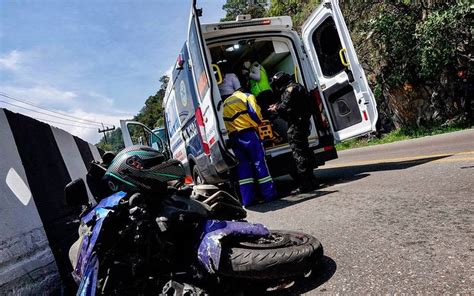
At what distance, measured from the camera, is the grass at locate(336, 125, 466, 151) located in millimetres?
9117

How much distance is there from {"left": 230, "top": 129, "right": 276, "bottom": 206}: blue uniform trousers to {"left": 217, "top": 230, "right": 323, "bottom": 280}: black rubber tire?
2806 mm

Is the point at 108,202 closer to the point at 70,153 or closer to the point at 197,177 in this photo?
the point at 70,153

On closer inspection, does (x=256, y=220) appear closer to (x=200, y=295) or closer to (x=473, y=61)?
(x=200, y=295)

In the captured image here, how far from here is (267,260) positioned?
1814mm

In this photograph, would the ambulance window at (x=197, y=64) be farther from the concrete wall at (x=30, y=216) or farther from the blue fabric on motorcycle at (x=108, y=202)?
the blue fabric on motorcycle at (x=108, y=202)

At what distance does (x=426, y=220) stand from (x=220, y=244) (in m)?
1.58

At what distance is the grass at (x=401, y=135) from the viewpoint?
9117 mm

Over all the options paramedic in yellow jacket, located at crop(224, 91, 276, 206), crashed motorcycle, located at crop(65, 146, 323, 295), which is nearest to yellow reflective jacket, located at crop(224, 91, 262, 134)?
paramedic in yellow jacket, located at crop(224, 91, 276, 206)

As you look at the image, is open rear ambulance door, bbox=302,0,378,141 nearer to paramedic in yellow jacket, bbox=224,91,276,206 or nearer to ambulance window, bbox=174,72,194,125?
paramedic in yellow jacket, bbox=224,91,276,206

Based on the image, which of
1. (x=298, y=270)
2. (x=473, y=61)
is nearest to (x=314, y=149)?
(x=298, y=270)

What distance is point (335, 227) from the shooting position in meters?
2.85

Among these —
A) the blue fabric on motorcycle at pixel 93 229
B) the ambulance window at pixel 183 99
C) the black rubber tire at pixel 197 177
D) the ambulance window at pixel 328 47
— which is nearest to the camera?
the blue fabric on motorcycle at pixel 93 229

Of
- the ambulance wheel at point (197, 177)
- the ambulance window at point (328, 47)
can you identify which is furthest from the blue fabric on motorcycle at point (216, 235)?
the ambulance window at point (328, 47)

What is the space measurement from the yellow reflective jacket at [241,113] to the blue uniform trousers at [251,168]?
9cm
